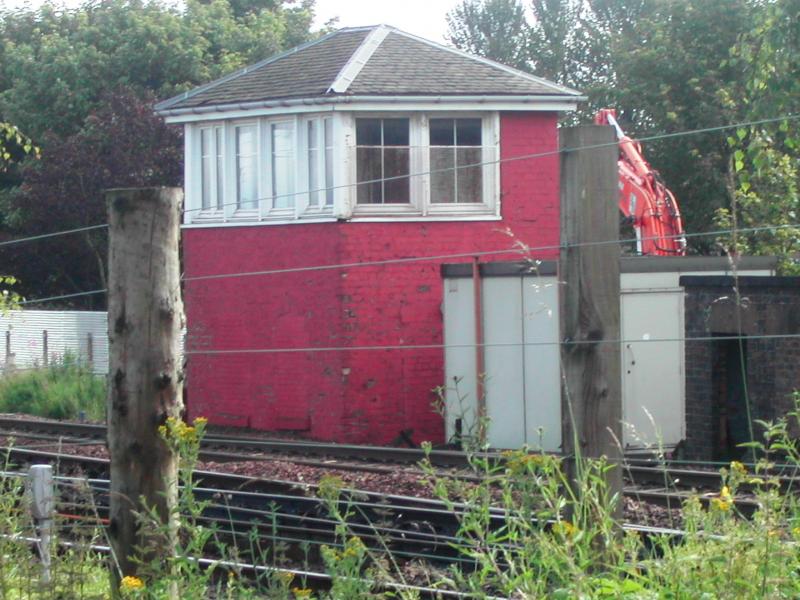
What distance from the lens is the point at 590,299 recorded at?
5090mm

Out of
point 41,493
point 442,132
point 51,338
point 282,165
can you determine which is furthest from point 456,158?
point 51,338

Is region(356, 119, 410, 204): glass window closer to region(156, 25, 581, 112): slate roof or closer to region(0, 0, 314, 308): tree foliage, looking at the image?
region(156, 25, 581, 112): slate roof

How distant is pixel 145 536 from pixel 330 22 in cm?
4377

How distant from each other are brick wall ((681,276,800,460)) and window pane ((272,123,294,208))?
670 centimetres

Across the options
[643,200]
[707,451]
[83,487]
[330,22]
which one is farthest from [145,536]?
[330,22]

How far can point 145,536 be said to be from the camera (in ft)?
17.4

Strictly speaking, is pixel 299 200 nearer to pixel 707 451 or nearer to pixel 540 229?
pixel 540 229

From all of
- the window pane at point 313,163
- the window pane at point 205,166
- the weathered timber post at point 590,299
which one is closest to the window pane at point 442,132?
the window pane at point 313,163

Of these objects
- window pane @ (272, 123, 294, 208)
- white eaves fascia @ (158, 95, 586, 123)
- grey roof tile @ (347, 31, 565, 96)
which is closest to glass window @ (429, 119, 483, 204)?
white eaves fascia @ (158, 95, 586, 123)

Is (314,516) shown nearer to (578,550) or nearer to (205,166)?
(578,550)

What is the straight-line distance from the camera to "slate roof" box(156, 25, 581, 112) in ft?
63.2

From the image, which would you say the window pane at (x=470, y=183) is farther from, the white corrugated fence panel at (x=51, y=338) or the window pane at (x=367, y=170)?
the white corrugated fence panel at (x=51, y=338)

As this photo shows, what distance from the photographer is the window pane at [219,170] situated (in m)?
20.8

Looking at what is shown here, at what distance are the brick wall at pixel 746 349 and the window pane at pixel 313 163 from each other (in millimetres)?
6109
